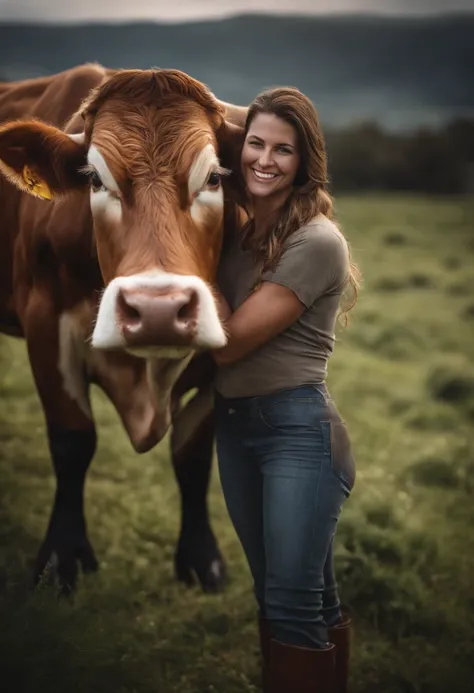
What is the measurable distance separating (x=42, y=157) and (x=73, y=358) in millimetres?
927

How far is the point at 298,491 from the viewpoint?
2.60 meters

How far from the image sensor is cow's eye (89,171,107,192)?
2922 mm

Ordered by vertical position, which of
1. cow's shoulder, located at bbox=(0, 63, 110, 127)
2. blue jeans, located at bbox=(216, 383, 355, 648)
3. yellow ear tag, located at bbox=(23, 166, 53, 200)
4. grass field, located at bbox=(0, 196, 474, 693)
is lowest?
grass field, located at bbox=(0, 196, 474, 693)

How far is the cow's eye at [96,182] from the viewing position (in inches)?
115

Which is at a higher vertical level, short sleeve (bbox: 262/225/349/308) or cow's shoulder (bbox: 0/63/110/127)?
cow's shoulder (bbox: 0/63/110/127)

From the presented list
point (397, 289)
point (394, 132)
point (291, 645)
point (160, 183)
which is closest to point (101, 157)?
point (160, 183)

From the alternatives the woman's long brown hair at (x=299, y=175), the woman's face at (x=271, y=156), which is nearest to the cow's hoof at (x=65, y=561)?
the woman's long brown hair at (x=299, y=175)

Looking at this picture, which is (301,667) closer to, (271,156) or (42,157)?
(271,156)

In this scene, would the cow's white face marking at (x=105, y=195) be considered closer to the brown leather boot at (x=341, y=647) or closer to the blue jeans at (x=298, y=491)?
the blue jeans at (x=298, y=491)

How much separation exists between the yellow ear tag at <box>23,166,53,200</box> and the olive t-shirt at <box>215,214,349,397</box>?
33.4 inches

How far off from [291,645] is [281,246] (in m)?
1.19

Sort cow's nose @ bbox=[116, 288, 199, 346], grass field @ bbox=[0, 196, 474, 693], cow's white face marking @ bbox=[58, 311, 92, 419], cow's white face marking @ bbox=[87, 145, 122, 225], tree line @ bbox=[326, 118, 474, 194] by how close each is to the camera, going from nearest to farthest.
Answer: cow's nose @ bbox=[116, 288, 199, 346]
cow's white face marking @ bbox=[87, 145, 122, 225]
grass field @ bbox=[0, 196, 474, 693]
cow's white face marking @ bbox=[58, 311, 92, 419]
tree line @ bbox=[326, 118, 474, 194]

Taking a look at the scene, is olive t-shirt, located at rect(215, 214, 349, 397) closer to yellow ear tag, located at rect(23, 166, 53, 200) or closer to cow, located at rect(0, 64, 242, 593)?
cow, located at rect(0, 64, 242, 593)

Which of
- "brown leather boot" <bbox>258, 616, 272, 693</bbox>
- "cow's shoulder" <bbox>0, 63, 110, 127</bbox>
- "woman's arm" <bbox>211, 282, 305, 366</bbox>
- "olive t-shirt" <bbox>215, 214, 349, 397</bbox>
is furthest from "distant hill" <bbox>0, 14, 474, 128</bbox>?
"brown leather boot" <bbox>258, 616, 272, 693</bbox>
